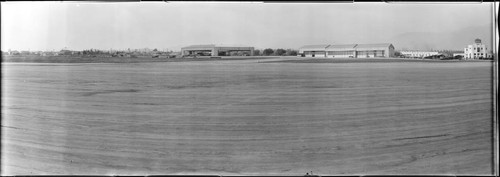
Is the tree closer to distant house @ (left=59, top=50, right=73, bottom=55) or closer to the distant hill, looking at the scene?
the distant hill

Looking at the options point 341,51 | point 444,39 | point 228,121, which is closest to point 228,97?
point 228,121

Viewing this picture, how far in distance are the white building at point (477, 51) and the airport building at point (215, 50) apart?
1837 mm

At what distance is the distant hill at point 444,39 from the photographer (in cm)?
312

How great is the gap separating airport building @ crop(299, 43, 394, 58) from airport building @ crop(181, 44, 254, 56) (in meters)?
0.46

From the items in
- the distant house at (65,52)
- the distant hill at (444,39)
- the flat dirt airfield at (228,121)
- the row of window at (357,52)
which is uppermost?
the distant hill at (444,39)

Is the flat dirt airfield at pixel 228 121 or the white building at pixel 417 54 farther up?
the white building at pixel 417 54

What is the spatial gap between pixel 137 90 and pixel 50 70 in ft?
2.49

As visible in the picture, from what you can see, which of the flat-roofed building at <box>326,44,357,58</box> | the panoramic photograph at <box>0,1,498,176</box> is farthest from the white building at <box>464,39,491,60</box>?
the flat-roofed building at <box>326,44,357,58</box>

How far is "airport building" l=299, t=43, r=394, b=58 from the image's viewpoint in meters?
3.12

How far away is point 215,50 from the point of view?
313cm

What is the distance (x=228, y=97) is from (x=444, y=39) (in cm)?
→ 185

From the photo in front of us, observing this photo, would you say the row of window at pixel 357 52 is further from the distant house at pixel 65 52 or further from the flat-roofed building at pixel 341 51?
the distant house at pixel 65 52

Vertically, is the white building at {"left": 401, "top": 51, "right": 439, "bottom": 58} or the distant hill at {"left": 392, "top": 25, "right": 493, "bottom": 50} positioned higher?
the distant hill at {"left": 392, "top": 25, "right": 493, "bottom": 50}

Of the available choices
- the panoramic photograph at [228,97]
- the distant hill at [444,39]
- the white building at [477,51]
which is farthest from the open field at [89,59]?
the white building at [477,51]
